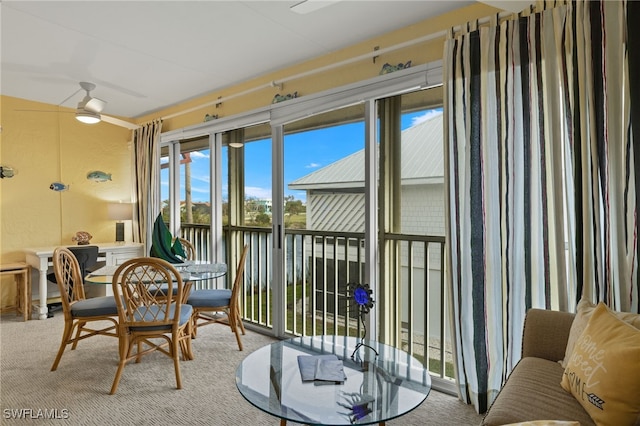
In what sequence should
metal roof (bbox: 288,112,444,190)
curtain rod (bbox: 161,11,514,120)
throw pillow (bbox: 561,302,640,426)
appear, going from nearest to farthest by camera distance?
throw pillow (bbox: 561,302,640,426), curtain rod (bbox: 161,11,514,120), metal roof (bbox: 288,112,444,190)

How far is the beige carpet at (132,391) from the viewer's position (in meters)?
2.25

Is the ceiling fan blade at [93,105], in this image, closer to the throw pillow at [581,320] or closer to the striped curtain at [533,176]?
the striped curtain at [533,176]

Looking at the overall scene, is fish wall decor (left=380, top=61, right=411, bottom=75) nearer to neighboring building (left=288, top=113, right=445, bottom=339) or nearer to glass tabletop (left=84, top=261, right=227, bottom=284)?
neighboring building (left=288, top=113, right=445, bottom=339)

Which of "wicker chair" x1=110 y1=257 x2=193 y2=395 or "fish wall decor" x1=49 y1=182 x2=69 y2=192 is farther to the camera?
"fish wall decor" x1=49 y1=182 x2=69 y2=192

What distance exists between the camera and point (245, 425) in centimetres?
217

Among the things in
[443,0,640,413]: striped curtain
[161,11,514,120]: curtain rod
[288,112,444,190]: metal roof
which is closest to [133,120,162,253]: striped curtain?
[161,11,514,120]: curtain rod

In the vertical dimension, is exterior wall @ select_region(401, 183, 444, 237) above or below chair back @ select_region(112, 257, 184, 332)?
above

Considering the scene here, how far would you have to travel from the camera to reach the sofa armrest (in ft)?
6.10

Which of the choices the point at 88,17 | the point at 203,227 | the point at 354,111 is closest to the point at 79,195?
the point at 203,227

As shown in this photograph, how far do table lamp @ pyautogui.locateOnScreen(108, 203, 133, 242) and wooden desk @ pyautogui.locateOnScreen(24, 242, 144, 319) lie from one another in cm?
18

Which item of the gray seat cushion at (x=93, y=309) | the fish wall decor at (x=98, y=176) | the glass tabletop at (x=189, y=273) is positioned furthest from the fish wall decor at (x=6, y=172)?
the gray seat cushion at (x=93, y=309)

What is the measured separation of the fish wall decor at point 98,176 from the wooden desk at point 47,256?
893 millimetres

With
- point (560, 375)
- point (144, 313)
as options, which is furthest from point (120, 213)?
point (560, 375)

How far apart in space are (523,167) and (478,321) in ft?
3.06
